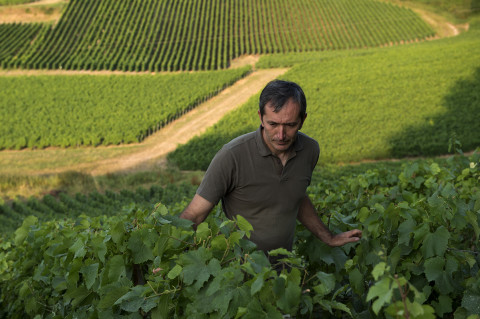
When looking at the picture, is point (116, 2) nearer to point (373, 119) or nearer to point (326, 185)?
point (373, 119)

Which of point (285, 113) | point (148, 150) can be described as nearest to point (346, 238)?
point (285, 113)

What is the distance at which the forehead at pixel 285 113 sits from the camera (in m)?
2.80

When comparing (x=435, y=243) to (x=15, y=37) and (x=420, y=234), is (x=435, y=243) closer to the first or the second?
(x=420, y=234)

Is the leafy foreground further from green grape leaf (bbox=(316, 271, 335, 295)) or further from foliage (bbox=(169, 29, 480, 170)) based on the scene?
foliage (bbox=(169, 29, 480, 170))

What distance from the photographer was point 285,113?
2814 mm

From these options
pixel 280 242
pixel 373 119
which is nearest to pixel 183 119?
pixel 373 119

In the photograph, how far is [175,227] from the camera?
2580mm

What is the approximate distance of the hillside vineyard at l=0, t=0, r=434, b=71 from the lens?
150ft

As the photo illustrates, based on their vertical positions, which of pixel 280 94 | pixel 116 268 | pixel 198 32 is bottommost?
pixel 198 32

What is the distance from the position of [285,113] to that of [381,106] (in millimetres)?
30114

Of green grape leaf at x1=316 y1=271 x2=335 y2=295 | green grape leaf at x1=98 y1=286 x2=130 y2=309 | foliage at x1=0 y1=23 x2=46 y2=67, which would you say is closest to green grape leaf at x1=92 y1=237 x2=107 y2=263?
green grape leaf at x1=98 y1=286 x2=130 y2=309

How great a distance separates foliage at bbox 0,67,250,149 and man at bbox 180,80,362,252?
29.1m

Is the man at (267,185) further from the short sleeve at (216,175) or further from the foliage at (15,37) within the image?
the foliage at (15,37)

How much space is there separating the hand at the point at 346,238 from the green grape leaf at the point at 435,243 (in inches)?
27.9
